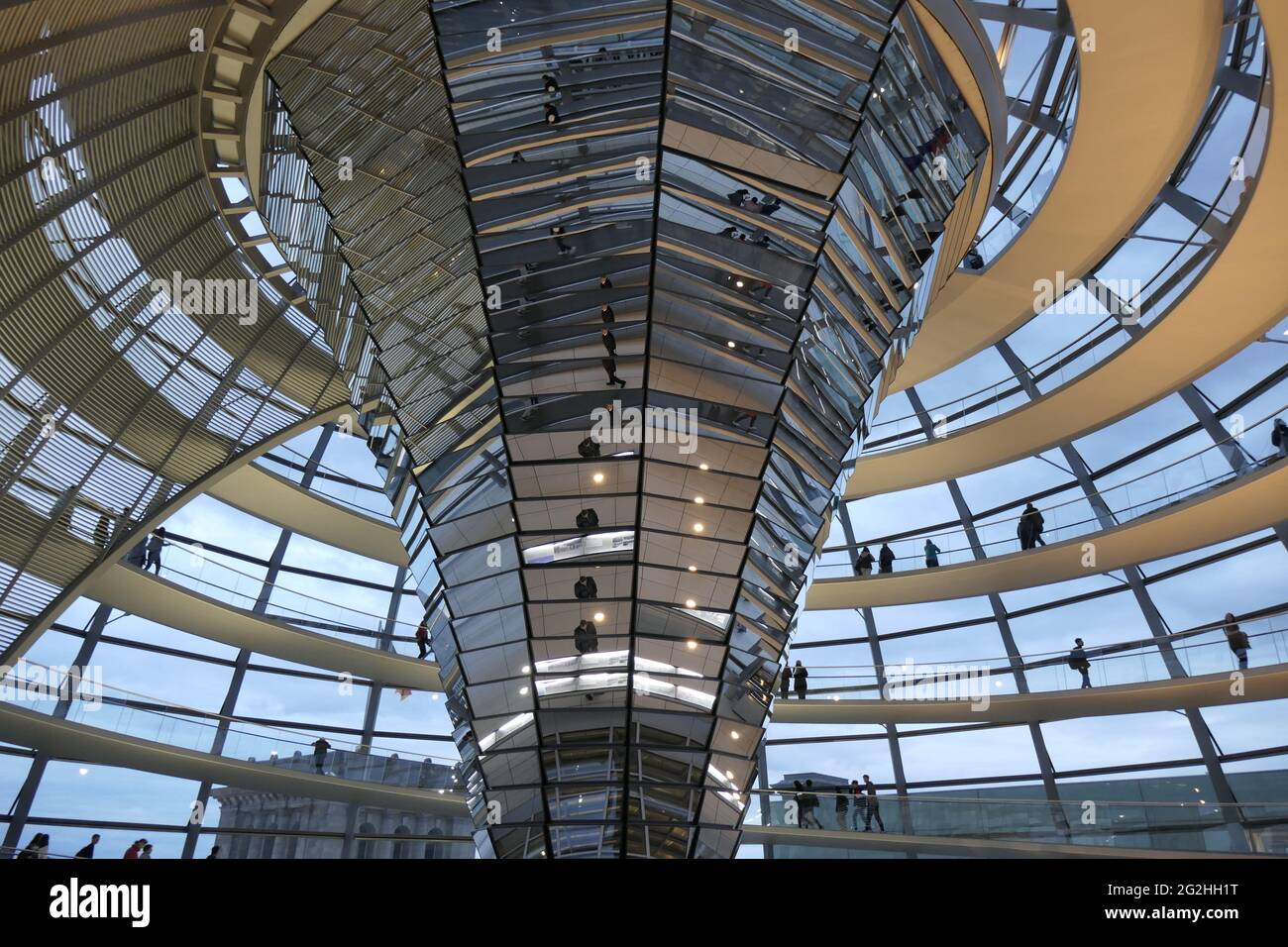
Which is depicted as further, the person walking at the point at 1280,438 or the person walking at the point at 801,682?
the person walking at the point at 801,682

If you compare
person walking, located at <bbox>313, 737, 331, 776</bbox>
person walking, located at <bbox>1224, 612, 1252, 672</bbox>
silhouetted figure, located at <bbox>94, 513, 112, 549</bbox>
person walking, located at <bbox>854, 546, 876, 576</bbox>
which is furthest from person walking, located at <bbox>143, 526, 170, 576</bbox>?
person walking, located at <bbox>1224, 612, 1252, 672</bbox>

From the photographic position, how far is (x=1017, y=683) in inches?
862

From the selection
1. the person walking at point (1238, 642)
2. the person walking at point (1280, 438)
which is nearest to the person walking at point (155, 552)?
the person walking at point (1238, 642)

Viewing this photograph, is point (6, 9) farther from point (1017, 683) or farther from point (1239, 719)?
point (1239, 719)

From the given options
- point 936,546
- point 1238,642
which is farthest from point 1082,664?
point 936,546

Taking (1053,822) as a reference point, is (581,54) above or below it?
above

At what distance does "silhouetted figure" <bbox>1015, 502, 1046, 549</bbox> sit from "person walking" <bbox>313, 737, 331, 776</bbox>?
15088mm

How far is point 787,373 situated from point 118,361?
11.3 meters

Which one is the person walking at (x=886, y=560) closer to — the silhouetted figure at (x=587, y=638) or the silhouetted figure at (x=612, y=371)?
the silhouetted figure at (x=587, y=638)

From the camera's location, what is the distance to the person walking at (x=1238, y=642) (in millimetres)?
17781

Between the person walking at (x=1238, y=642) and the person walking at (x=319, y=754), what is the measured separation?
55.9ft

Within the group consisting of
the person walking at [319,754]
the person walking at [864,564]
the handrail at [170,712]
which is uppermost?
the person walking at [864,564]

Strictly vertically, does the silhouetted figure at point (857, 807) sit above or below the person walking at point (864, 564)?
below
